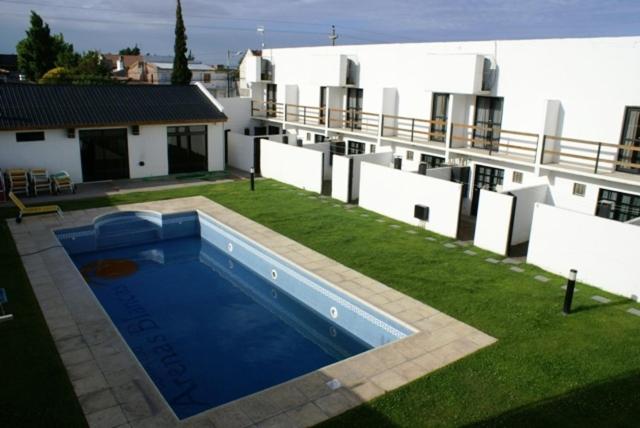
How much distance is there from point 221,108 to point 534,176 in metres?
14.4

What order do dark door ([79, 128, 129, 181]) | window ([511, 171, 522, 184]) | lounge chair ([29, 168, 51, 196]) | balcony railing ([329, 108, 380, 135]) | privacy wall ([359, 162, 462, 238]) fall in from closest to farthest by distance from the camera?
1. privacy wall ([359, 162, 462, 238])
2. window ([511, 171, 522, 184])
3. lounge chair ([29, 168, 51, 196])
4. dark door ([79, 128, 129, 181])
5. balcony railing ([329, 108, 380, 135])

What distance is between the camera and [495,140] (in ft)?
56.9

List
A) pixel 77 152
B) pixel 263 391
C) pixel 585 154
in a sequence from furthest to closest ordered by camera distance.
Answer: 1. pixel 77 152
2. pixel 585 154
3. pixel 263 391

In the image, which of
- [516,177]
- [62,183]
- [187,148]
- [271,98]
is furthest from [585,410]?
[271,98]

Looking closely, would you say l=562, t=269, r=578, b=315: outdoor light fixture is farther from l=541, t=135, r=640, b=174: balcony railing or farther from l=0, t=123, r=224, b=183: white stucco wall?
l=0, t=123, r=224, b=183: white stucco wall

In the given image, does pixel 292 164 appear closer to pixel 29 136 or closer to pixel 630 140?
pixel 29 136

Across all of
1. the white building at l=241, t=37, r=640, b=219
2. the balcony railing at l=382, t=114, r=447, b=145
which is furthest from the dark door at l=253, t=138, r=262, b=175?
the balcony railing at l=382, t=114, r=447, b=145

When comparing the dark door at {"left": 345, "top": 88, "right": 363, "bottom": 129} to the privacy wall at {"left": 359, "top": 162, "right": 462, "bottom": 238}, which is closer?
the privacy wall at {"left": 359, "top": 162, "right": 462, "bottom": 238}

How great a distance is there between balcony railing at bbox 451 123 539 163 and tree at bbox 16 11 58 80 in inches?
1837

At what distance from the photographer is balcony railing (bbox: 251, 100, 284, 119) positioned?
26.7 m

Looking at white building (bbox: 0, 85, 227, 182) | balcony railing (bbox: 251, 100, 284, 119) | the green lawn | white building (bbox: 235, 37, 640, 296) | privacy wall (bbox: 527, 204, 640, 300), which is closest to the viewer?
the green lawn

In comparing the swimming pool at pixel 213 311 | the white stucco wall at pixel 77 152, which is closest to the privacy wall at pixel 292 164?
the white stucco wall at pixel 77 152

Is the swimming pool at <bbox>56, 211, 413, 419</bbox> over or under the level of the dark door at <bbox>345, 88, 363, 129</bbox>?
under

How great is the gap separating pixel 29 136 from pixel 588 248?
19278 mm
